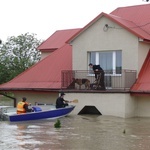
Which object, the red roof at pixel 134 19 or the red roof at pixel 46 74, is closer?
the red roof at pixel 134 19

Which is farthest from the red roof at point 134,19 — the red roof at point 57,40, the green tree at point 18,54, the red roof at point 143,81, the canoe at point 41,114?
the green tree at point 18,54

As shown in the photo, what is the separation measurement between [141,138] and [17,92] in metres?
15.2

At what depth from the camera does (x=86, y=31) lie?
2836 cm

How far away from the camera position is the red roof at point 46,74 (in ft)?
97.3

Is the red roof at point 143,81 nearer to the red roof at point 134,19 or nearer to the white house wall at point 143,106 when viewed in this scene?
the white house wall at point 143,106

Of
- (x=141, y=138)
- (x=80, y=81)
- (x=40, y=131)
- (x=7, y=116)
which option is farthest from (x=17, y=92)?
(x=141, y=138)

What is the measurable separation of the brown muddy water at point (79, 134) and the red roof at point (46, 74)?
534cm

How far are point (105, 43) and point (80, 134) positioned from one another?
33.1ft

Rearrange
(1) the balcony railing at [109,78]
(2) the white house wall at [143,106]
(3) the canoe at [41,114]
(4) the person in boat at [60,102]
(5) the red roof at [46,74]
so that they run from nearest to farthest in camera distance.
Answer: (3) the canoe at [41,114], (4) the person in boat at [60,102], (2) the white house wall at [143,106], (1) the balcony railing at [109,78], (5) the red roof at [46,74]

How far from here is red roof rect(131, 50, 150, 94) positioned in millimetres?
25044

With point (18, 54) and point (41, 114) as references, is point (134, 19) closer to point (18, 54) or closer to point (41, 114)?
point (41, 114)

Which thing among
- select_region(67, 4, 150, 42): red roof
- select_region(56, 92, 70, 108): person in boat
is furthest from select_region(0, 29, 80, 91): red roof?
select_region(56, 92, 70, 108): person in boat

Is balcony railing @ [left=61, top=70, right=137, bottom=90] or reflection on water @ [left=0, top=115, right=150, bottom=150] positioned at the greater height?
balcony railing @ [left=61, top=70, right=137, bottom=90]

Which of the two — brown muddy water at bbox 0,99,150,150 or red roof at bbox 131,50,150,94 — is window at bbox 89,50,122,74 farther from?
brown muddy water at bbox 0,99,150,150
